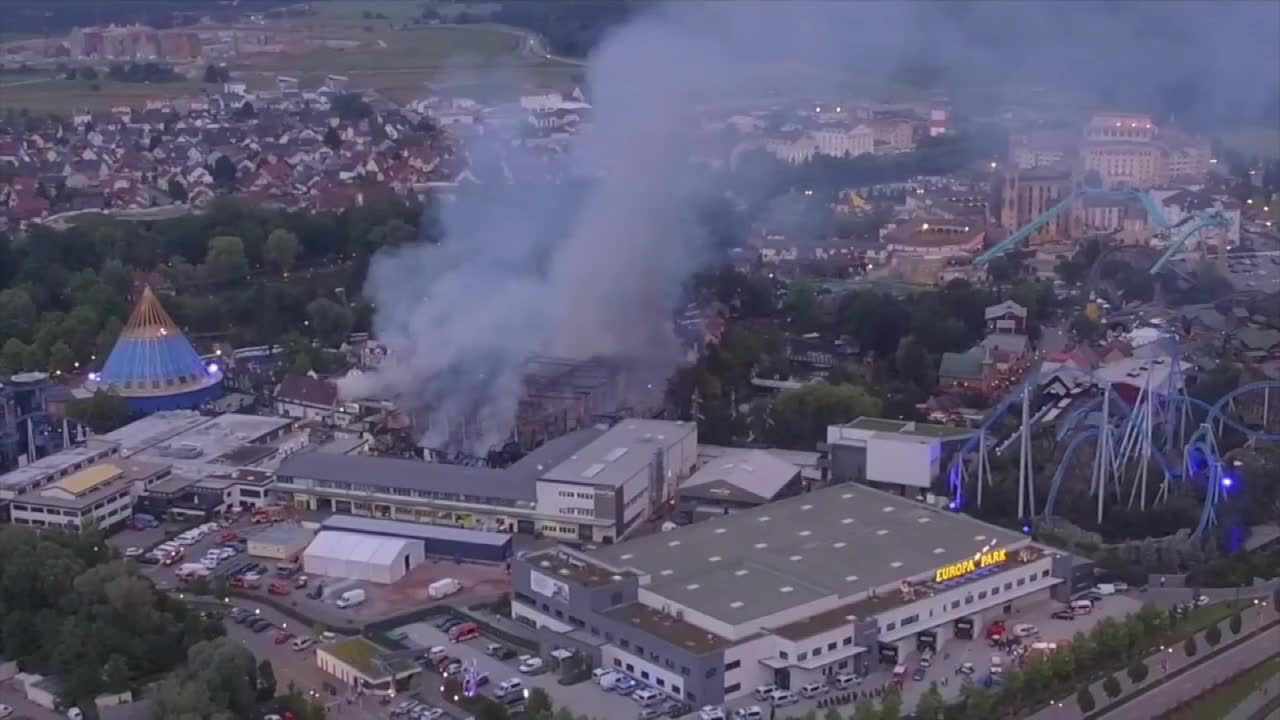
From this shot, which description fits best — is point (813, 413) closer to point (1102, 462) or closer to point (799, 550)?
point (1102, 462)

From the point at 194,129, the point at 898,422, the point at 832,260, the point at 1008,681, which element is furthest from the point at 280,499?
the point at 194,129

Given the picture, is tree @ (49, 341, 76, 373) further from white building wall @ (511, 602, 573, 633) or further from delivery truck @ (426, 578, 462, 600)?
white building wall @ (511, 602, 573, 633)

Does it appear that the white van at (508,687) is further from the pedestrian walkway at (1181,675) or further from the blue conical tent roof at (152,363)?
the blue conical tent roof at (152,363)

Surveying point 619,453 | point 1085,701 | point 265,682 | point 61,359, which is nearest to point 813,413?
point 619,453

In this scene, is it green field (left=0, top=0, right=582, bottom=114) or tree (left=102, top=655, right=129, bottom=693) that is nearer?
tree (left=102, top=655, right=129, bottom=693)

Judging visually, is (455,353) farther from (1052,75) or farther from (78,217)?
(1052,75)

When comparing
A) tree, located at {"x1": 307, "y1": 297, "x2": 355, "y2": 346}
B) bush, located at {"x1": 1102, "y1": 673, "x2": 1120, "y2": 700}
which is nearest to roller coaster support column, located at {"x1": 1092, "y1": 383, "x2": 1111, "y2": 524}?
bush, located at {"x1": 1102, "y1": 673, "x2": 1120, "y2": 700}
